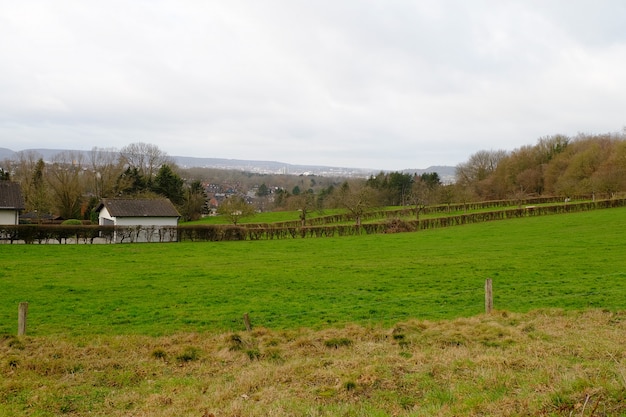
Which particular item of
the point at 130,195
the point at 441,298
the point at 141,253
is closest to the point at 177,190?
the point at 130,195

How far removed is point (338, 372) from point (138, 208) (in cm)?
4722

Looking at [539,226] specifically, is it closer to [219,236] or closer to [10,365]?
[219,236]

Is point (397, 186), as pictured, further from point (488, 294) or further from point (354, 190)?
point (488, 294)

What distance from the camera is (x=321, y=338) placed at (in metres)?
10.7

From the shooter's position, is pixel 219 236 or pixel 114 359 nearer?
pixel 114 359

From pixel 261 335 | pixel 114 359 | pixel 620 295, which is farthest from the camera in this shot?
pixel 620 295

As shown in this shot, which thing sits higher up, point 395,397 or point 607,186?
point 607,186

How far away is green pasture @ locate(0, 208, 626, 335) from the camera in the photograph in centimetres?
1387

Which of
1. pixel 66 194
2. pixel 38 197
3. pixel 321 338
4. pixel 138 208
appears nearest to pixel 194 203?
pixel 66 194

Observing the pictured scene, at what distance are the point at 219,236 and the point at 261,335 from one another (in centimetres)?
3348

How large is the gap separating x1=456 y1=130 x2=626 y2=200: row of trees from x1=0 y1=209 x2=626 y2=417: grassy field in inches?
1767

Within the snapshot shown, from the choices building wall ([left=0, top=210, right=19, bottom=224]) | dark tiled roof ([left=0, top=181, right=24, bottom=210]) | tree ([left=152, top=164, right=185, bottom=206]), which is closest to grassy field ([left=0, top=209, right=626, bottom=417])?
dark tiled roof ([left=0, top=181, right=24, bottom=210])

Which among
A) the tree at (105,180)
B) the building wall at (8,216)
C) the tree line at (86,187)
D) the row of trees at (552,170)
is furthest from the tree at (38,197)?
the row of trees at (552,170)

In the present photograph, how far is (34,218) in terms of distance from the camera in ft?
204
